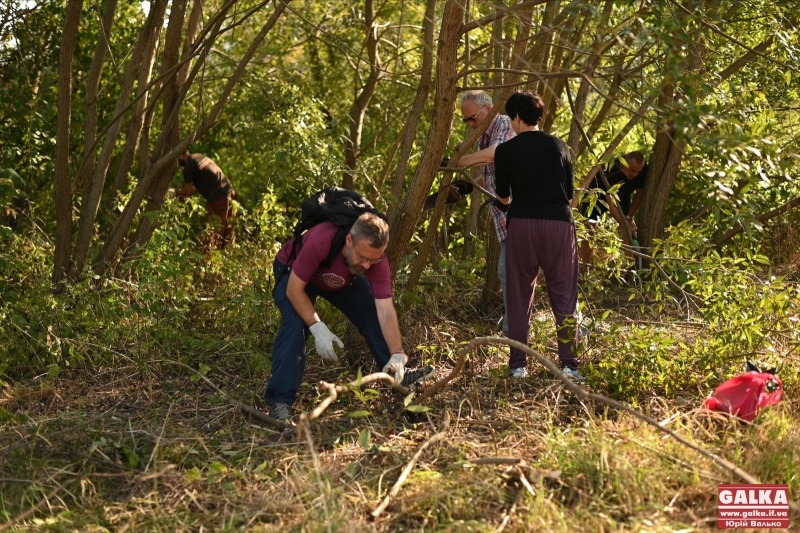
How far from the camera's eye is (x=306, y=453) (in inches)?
166

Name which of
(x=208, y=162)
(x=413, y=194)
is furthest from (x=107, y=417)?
(x=208, y=162)

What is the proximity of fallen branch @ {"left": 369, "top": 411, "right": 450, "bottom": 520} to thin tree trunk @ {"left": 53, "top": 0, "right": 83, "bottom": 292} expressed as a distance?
359 centimetres

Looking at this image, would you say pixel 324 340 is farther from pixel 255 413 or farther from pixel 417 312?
pixel 417 312

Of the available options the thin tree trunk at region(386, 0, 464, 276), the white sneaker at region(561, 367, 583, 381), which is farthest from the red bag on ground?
the thin tree trunk at region(386, 0, 464, 276)

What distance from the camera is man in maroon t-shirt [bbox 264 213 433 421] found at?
4.55m

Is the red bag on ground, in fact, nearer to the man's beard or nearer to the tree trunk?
the man's beard

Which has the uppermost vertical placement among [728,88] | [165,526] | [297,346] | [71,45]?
[71,45]

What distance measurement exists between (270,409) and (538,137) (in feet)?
6.51

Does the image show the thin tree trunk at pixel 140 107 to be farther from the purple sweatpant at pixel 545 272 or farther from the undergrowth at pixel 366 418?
the purple sweatpant at pixel 545 272

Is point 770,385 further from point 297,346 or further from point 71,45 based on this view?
point 71,45

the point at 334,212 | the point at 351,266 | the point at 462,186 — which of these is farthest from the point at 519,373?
the point at 462,186

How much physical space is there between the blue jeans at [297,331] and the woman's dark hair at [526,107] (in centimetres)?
120

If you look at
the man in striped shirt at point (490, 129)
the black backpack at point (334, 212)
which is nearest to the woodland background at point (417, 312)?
the man in striped shirt at point (490, 129)

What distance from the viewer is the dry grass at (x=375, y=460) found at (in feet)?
11.7
